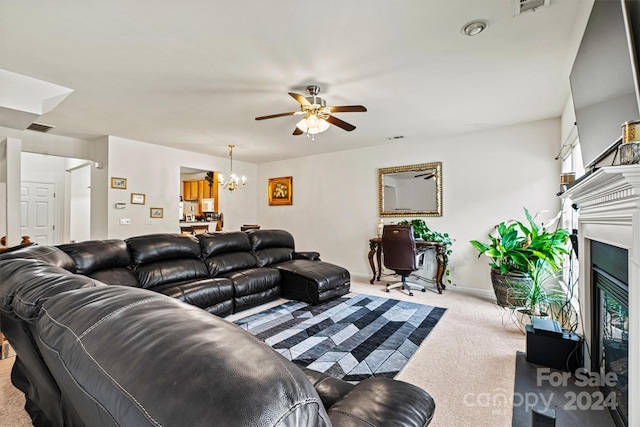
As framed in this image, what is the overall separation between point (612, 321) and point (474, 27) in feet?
6.56

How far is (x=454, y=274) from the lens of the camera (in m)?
4.64

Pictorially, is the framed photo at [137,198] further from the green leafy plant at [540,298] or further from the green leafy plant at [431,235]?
the green leafy plant at [540,298]

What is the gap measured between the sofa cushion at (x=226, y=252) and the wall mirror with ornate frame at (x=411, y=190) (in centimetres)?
257

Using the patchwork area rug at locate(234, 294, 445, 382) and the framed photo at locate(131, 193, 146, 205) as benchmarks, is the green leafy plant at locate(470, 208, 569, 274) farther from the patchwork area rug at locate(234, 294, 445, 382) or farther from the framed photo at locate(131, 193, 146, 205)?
the framed photo at locate(131, 193, 146, 205)

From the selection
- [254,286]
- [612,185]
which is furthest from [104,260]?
[612,185]

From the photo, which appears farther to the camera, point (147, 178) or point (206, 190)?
point (206, 190)

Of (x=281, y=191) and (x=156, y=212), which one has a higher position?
(x=281, y=191)

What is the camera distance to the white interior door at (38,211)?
19.6 feet

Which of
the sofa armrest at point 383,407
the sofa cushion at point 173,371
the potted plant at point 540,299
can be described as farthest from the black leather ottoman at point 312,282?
the sofa cushion at point 173,371

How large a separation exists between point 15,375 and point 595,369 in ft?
11.8

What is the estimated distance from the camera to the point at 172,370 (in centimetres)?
46

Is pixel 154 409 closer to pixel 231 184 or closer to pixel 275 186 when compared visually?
pixel 231 184

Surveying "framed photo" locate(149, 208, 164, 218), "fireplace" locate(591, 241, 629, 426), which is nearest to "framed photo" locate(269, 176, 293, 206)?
"framed photo" locate(149, 208, 164, 218)

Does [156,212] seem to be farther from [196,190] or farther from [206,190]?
[196,190]
